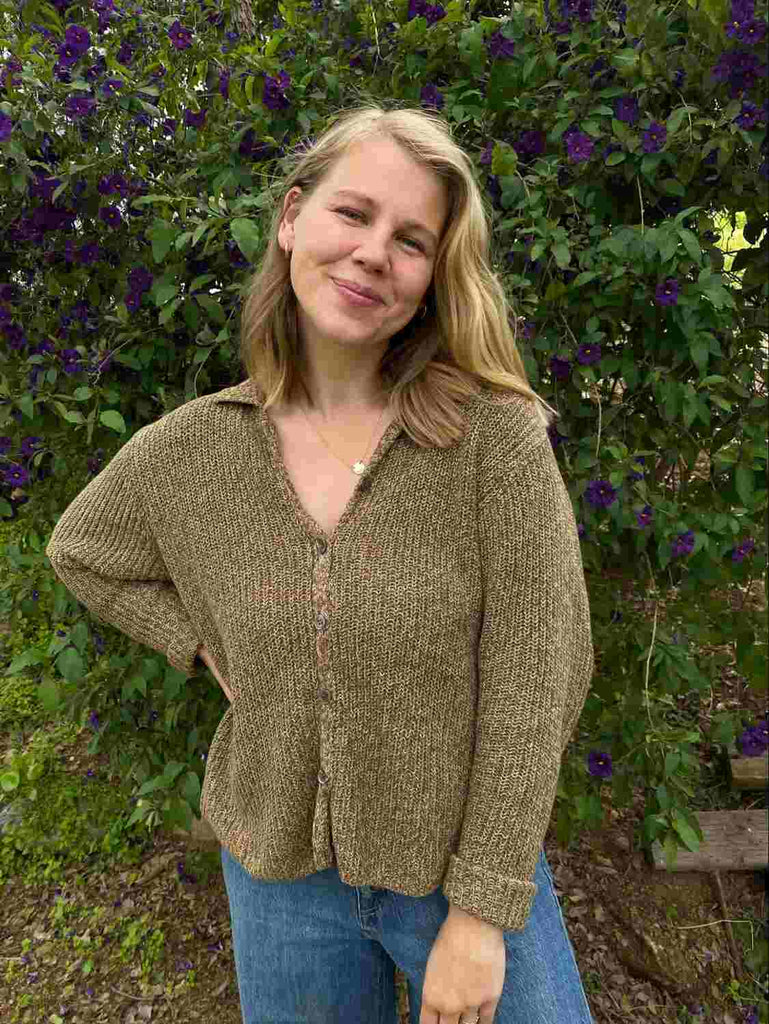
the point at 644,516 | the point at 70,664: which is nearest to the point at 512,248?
the point at 644,516

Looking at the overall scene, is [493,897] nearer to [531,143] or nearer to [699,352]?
[699,352]

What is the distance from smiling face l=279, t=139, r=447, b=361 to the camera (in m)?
1.12

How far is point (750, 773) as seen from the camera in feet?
8.18

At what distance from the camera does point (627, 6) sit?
156 centimetres

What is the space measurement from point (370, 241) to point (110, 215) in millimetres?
823

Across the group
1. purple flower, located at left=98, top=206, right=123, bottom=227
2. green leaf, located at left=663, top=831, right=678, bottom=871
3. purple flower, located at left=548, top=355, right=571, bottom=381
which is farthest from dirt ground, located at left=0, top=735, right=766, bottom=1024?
purple flower, located at left=98, top=206, right=123, bottom=227

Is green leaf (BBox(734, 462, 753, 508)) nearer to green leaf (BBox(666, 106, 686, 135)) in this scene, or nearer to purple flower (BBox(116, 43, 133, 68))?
green leaf (BBox(666, 106, 686, 135))

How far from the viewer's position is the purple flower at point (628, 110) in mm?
1546

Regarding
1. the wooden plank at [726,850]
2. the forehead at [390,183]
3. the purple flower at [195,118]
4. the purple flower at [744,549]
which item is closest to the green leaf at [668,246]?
the forehead at [390,183]

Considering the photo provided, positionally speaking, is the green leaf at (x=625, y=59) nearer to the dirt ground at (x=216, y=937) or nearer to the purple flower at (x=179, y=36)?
the purple flower at (x=179, y=36)

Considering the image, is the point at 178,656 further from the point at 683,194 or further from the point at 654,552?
the point at 683,194

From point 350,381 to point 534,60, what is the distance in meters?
0.88

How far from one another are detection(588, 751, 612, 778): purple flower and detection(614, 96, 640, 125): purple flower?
1407 mm

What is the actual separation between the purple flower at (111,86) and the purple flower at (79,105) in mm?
31
